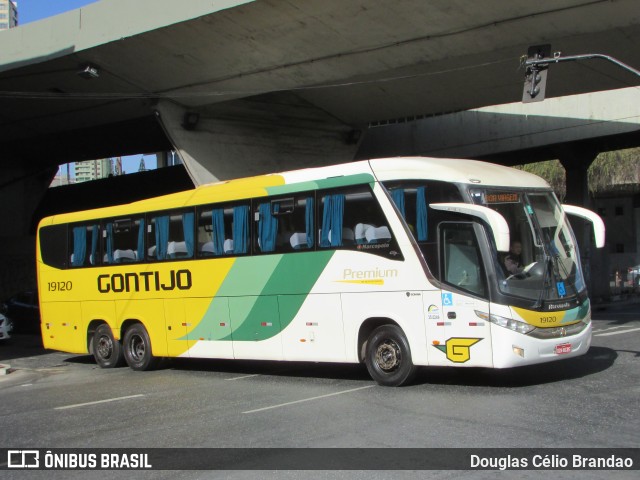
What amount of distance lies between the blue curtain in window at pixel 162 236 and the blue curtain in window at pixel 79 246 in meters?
2.70

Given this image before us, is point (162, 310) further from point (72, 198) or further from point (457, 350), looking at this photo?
point (72, 198)

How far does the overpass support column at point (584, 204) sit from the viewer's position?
1398 inches

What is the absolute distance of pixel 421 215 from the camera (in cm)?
1126

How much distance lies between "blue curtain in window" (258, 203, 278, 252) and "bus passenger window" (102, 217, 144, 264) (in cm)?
367

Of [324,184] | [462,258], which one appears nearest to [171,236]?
[324,184]

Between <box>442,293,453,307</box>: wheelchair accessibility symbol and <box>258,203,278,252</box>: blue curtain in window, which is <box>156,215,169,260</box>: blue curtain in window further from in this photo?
<box>442,293,453,307</box>: wheelchair accessibility symbol

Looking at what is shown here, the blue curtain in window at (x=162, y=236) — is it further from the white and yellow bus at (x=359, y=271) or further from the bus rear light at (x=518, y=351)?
the bus rear light at (x=518, y=351)

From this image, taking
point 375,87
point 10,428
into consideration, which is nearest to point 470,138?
point 375,87

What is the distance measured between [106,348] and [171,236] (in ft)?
11.7

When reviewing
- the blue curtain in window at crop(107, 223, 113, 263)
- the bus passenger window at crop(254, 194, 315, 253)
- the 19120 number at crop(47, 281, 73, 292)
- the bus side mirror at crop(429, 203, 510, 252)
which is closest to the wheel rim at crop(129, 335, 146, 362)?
the blue curtain in window at crop(107, 223, 113, 263)

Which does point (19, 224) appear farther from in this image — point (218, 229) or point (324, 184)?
point (324, 184)

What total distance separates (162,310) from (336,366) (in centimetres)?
379

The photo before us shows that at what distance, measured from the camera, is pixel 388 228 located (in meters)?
11.6

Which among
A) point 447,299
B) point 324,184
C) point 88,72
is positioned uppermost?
point 88,72
